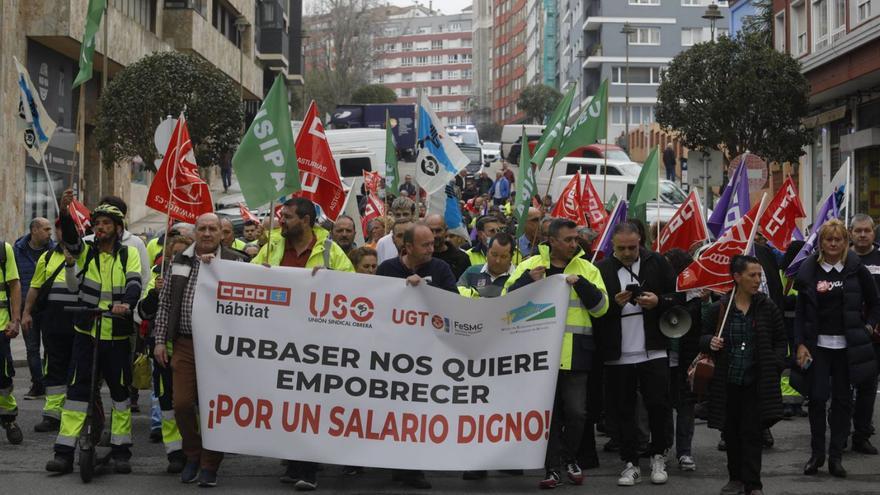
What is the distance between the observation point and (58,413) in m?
11.5

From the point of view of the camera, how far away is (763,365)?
8562 millimetres

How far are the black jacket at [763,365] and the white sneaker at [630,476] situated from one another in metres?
0.91

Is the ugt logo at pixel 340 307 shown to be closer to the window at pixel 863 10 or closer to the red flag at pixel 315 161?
the red flag at pixel 315 161

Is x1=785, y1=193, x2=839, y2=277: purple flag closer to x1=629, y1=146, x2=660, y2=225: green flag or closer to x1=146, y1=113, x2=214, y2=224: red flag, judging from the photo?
x1=629, y1=146, x2=660, y2=225: green flag

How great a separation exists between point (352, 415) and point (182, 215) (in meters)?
3.01

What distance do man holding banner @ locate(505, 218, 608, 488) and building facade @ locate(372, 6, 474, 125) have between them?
181750 millimetres

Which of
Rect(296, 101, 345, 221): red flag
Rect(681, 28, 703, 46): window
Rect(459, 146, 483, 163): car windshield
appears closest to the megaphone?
Rect(296, 101, 345, 221): red flag

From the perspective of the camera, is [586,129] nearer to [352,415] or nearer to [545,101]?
[352,415]

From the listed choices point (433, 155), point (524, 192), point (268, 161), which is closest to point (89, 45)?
point (433, 155)

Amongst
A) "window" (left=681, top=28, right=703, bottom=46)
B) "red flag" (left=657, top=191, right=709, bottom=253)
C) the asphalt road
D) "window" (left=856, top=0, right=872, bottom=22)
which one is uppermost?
"window" (left=681, top=28, right=703, bottom=46)

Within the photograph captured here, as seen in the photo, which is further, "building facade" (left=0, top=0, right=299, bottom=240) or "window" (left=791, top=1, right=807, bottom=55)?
"window" (left=791, top=1, right=807, bottom=55)

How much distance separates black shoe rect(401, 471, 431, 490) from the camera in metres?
9.18

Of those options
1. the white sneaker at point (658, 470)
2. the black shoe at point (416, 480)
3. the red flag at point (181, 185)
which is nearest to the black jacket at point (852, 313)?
the white sneaker at point (658, 470)

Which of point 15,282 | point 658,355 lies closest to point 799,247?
point 658,355
